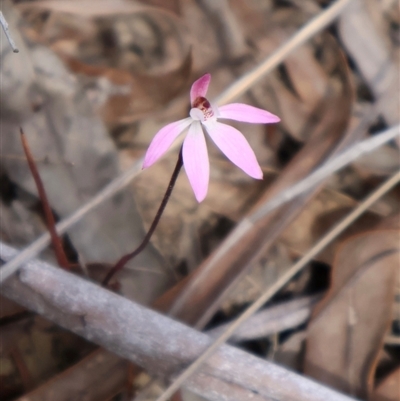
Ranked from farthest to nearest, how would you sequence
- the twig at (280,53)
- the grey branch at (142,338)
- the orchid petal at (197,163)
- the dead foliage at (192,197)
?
the twig at (280,53) < the dead foliage at (192,197) < the grey branch at (142,338) < the orchid petal at (197,163)

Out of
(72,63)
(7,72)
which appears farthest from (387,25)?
(7,72)

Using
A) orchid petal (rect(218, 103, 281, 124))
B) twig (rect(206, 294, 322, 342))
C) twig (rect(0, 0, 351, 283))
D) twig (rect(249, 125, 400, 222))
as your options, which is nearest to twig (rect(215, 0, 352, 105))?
twig (rect(0, 0, 351, 283))

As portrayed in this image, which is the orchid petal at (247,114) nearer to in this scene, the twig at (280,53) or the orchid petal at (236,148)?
the orchid petal at (236,148)

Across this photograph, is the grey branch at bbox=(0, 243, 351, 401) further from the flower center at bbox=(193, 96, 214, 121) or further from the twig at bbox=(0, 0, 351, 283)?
the flower center at bbox=(193, 96, 214, 121)

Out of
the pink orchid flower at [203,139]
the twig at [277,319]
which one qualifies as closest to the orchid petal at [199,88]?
the pink orchid flower at [203,139]

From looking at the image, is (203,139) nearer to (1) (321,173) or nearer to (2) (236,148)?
(2) (236,148)

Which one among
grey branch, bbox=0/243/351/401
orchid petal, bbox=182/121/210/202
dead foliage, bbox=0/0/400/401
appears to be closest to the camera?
orchid petal, bbox=182/121/210/202
